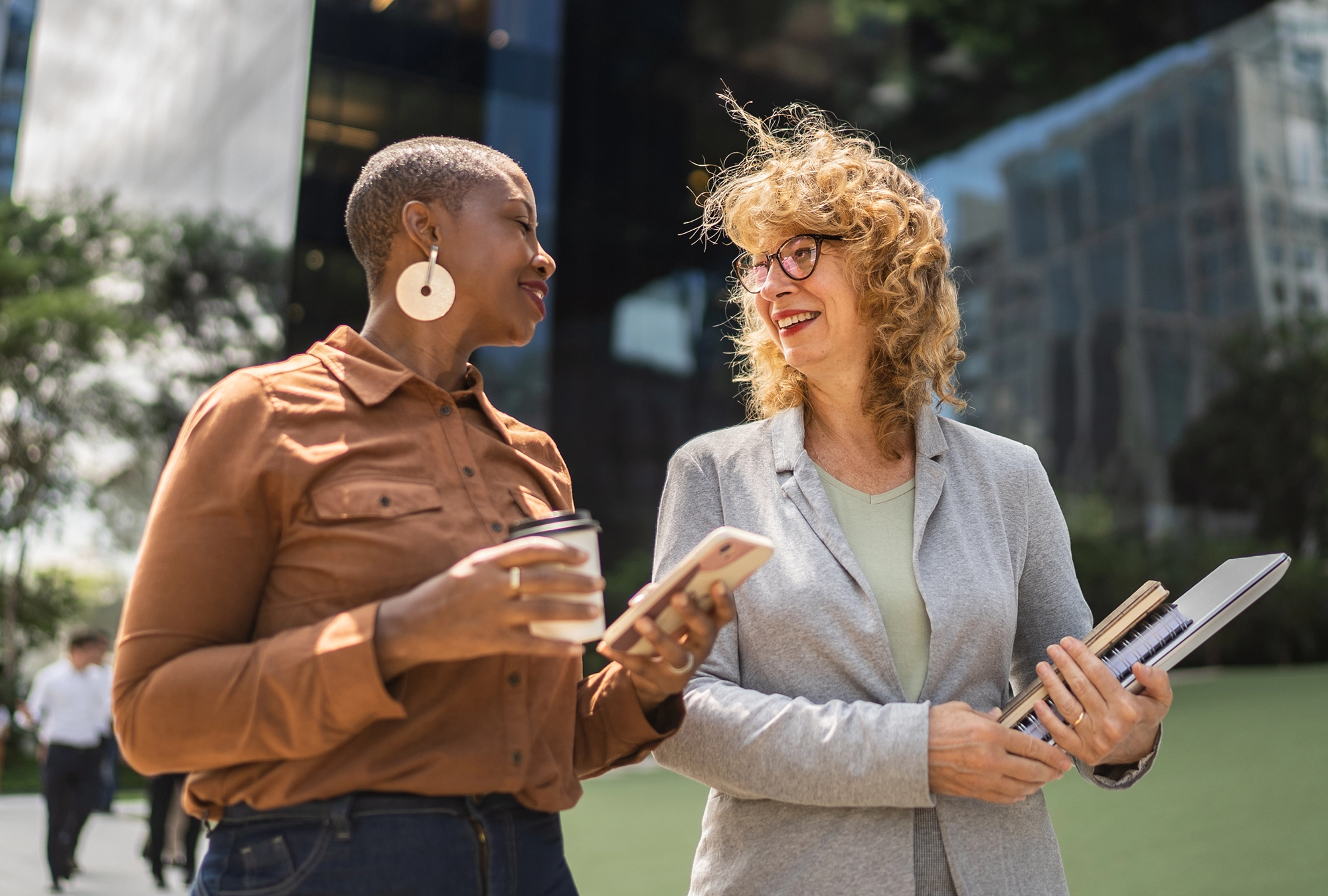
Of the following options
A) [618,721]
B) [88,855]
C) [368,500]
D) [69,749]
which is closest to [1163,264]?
[69,749]

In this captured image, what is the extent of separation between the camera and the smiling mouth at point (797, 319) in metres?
2.31

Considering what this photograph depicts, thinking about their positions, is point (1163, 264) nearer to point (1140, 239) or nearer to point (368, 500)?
point (1140, 239)

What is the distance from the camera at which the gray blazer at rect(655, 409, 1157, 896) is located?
1888 millimetres

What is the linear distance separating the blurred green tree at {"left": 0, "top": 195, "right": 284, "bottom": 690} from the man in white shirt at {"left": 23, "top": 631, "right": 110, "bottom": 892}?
30.1 ft

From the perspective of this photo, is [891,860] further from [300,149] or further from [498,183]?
[300,149]

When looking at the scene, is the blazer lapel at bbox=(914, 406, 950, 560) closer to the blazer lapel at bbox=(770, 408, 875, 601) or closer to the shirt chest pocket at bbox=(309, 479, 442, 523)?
the blazer lapel at bbox=(770, 408, 875, 601)

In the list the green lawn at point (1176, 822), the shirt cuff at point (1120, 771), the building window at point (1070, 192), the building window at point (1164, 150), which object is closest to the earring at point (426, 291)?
the shirt cuff at point (1120, 771)

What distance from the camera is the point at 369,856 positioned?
1.44 meters

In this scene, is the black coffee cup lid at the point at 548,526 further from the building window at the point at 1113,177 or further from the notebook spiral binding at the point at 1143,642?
the building window at the point at 1113,177

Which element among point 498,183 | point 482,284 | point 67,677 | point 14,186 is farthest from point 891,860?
point 14,186

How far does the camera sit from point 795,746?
73.9 inches

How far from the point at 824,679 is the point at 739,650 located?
170mm

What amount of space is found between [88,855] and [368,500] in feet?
38.4

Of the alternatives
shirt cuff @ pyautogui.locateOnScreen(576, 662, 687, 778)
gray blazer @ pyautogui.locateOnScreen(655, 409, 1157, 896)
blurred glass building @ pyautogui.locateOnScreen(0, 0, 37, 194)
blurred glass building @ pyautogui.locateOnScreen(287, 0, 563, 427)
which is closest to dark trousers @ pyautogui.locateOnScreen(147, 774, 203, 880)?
blurred glass building @ pyautogui.locateOnScreen(287, 0, 563, 427)
